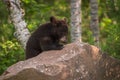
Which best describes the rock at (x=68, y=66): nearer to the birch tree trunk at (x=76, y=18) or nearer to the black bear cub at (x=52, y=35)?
the black bear cub at (x=52, y=35)

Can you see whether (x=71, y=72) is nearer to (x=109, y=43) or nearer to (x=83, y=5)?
(x=109, y=43)

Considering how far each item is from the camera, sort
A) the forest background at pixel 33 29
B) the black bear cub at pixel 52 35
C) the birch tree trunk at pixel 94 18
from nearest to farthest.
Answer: the black bear cub at pixel 52 35, the forest background at pixel 33 29, the birch tree trunk at pixel 94 18

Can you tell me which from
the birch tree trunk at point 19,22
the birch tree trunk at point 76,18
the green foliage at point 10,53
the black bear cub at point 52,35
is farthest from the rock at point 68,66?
the green foliage at point 10,53

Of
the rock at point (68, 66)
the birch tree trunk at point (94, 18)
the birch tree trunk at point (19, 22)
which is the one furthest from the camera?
the birch tree trunk at point (94, 18)

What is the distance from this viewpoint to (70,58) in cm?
964

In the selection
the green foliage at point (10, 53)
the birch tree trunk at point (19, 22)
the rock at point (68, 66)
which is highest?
the birch tree trunk at point (19, 22)

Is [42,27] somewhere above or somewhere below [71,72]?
above

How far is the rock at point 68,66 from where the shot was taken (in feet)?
30.5

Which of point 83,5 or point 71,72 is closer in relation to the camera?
point 71,72

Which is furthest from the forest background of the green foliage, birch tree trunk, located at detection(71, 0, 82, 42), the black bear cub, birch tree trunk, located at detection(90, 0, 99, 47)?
the black bear cub

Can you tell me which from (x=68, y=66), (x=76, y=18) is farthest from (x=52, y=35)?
(x=76, y=18)

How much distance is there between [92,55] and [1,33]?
5.26 meters

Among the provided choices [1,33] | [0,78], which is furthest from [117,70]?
[1,33]

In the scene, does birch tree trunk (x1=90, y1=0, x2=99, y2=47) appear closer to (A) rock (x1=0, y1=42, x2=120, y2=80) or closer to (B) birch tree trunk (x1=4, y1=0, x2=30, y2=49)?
(B) birch tree trunk (x1=4, y1=0, x2=30, y2=49)
